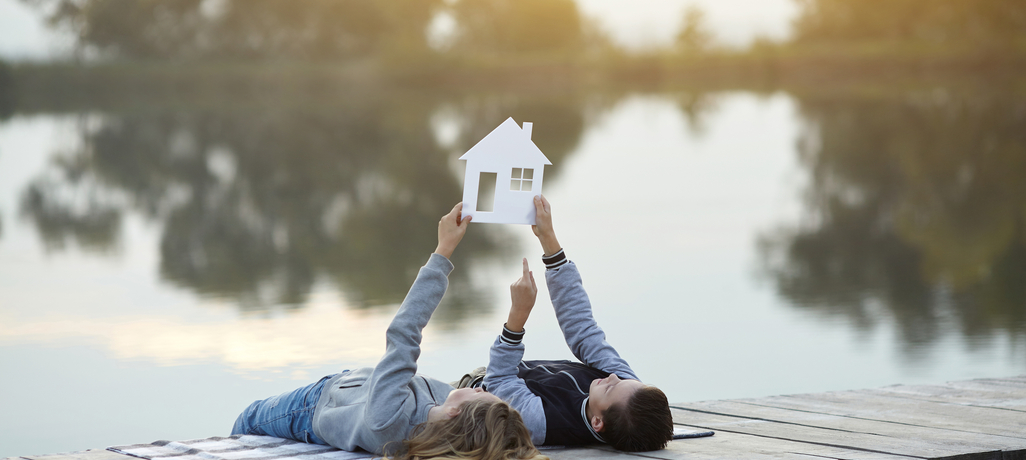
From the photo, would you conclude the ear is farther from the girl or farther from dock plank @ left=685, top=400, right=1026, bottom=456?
dock plank @ left=685, top=400, right=1026, bottom=456

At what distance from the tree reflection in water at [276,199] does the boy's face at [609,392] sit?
4286mm

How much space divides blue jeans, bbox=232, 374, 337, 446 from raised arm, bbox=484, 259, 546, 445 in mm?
548

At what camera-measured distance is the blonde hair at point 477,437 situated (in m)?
2.93

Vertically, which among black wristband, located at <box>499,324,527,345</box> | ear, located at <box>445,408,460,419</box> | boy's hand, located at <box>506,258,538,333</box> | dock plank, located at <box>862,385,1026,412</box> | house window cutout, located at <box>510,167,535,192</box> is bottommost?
ear, located at <box>445,408,460,419</box>

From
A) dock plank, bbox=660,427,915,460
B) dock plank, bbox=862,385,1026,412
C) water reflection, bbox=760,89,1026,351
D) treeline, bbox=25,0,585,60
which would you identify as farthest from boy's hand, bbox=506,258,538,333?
treeline, bbox=25,0,585,60

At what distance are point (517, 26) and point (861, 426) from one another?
2247 inches

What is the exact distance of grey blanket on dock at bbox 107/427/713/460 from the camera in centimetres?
326

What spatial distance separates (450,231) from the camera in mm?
3271

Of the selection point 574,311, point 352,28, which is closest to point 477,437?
point 574,311

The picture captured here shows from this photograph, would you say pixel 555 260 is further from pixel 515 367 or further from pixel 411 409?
pixel 411 409

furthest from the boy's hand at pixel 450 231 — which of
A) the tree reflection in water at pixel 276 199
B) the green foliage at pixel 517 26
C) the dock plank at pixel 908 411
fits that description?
the green foliage at pixel 517 26

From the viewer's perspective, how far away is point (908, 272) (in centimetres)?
987

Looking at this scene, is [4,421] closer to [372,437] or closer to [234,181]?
[372,437]

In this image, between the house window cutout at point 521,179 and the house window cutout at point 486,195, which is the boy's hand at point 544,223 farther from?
the house window cutout at point 486,195
